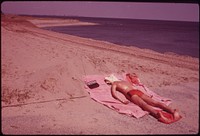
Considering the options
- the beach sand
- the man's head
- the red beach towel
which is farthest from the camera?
the man's head

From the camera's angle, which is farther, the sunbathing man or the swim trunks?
the swim trunks

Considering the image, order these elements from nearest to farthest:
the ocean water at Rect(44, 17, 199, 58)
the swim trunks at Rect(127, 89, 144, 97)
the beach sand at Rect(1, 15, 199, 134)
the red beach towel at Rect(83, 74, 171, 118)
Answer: the beach sand at Rect(1, 15, 199, 134) → the red beach towel at Rect(83, 74, 171, 118) → the swim trunks at Rect(127, 89, 144, 97) → the ocean water at Rect(44, 17, 199, 58)

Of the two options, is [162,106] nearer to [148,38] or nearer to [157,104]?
[157,104]

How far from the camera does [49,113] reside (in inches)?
190

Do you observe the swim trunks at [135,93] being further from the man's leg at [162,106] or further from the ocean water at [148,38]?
the ocean water at [148,38]

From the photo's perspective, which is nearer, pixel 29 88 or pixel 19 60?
pixel 29 88

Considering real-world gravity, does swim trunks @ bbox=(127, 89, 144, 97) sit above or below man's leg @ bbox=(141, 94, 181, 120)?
above

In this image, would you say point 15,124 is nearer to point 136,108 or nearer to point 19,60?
point 136,108

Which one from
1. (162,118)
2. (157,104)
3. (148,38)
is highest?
(148,38)

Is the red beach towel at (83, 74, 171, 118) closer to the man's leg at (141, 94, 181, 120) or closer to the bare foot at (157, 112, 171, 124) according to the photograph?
the man's leg at (141, 94, 181, 120)

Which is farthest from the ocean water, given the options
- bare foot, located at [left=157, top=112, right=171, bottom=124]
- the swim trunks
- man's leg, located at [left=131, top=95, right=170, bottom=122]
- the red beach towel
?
bare foot, located at [left=157, top=112, right=171, bottom=124]

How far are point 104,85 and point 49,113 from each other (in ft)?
6.71

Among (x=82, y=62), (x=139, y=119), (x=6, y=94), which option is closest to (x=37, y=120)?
(x=6, y=94)

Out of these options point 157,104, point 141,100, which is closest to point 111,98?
point 141,100
